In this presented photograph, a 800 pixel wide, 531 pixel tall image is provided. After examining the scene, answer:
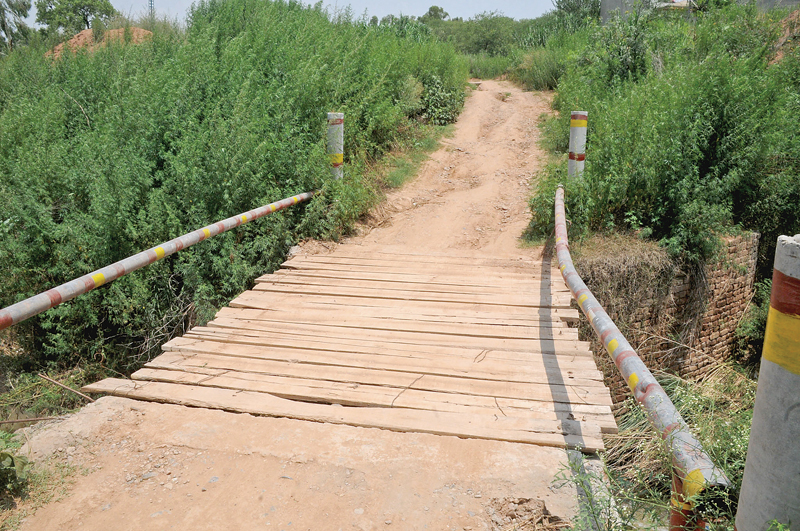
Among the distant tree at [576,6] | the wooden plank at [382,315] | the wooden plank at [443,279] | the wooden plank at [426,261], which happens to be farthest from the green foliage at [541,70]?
the wooden plank at [382,315]

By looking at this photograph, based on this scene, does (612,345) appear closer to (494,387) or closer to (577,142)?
(494,387)

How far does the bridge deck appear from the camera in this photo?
142 inches

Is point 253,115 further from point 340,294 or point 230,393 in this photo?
point 230,393

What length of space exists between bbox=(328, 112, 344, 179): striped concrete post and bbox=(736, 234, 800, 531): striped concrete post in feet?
21.8

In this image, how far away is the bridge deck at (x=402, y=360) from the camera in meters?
3.61

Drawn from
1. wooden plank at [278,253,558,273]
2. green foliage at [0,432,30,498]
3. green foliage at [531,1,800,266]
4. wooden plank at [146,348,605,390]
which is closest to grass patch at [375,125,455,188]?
green foliage at [531,1,800,266]

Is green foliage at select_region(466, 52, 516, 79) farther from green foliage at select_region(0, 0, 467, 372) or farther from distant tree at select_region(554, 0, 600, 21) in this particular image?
green foliage at select_region(0, 0, 467, 372)

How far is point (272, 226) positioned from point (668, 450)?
578 centimetres

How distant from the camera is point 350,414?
3.65 meters

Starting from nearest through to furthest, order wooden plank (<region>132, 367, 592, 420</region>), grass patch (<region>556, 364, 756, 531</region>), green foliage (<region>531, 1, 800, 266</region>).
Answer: grass patch (<region>556, 364, 756, 531</region>) < wooden plank (<region>132, 367, 592, 420</region>) < green foliage (<region>531, 1, 800, 266</region>)

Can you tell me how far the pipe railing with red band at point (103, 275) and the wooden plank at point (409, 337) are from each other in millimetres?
790

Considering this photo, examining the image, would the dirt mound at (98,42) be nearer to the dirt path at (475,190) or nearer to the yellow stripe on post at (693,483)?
the dirt path at (475,190)

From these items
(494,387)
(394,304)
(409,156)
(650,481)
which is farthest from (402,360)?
(409,156)

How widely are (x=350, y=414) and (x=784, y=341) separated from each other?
258 cm
